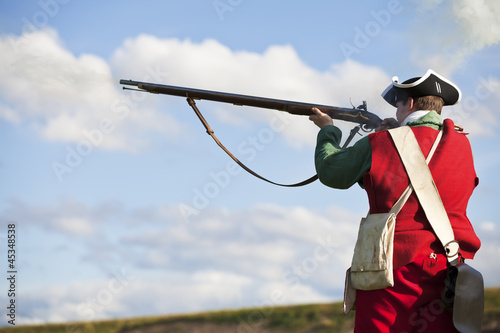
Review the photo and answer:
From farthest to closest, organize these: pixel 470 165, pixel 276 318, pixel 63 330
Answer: pixel 63 330 → pixel 276 318 → pixel 470 165

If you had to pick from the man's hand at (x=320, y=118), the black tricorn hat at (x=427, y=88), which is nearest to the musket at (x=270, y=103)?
the man's hand at (x=320, y=118)

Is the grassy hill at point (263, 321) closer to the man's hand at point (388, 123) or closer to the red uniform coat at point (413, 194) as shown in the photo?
the red uniform coat at point (413, 194)

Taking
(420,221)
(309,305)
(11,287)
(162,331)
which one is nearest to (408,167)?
(420,221)

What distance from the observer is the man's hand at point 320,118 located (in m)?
5.01

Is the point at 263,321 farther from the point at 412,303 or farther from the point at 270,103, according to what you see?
the point at 270,103

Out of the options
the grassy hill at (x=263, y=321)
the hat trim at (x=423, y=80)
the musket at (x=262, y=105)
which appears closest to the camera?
the hat trim at (x=423, y=80)

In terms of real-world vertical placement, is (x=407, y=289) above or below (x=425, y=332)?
above

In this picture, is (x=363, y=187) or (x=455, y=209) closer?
(x=455, y=209)

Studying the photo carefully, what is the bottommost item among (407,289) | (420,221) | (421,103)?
(407,289)

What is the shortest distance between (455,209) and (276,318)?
175 cm

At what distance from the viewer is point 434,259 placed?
385 cm

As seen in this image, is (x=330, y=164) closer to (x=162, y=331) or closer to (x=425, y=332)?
(x=425, y=332)

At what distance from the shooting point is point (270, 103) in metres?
6.11

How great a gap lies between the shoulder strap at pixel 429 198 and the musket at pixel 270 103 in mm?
1566
